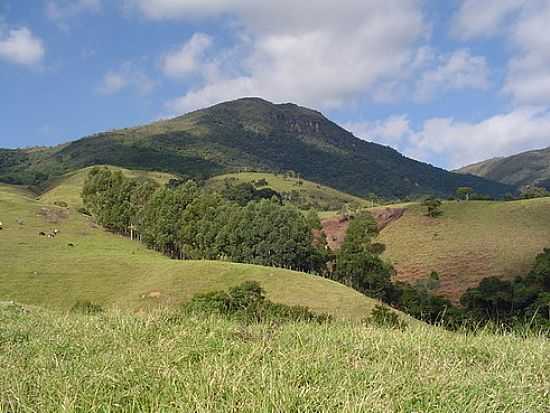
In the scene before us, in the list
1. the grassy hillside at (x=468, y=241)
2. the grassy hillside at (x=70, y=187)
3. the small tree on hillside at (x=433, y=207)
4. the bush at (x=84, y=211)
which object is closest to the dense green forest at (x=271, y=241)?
the grassy hillside at (x=468, y=241)

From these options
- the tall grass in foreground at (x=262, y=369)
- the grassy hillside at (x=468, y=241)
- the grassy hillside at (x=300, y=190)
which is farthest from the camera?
the grassy hillside at (x=300, y=190)

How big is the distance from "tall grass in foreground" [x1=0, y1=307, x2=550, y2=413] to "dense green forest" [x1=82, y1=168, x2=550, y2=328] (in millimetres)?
53777

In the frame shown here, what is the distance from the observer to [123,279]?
61812 mm

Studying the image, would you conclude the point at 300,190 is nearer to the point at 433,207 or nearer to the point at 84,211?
the point at 433,207

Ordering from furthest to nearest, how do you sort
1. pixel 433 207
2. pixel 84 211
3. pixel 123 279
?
pixel 84 211 < pixel 433 207 < pixel 123 279

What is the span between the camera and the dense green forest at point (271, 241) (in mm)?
63094

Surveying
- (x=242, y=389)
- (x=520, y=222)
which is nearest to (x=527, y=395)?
(x=242, y=389)

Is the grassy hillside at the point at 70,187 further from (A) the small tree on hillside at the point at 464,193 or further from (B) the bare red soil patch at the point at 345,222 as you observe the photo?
(A) the small tree on hillside at the point at 464,193

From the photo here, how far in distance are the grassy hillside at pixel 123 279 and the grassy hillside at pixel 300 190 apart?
8579 centimetres

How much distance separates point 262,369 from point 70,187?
166704mm

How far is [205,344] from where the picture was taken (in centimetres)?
673

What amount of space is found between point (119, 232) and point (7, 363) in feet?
329

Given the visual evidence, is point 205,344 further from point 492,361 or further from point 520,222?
point 520,222

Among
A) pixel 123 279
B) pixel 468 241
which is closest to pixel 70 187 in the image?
pixel 123 279
